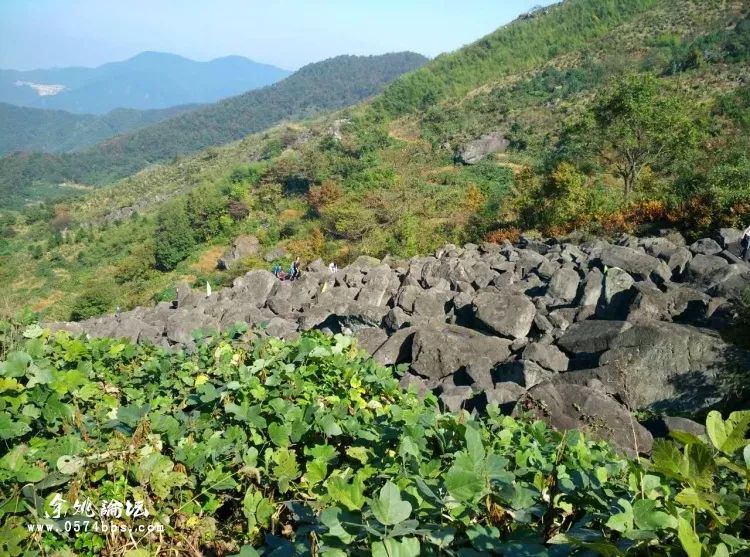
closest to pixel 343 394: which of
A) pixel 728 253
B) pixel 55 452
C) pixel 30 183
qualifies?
pixel 55 452

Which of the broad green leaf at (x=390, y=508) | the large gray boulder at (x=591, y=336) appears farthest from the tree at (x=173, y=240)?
the broad green leaf at (x=390, y=508)

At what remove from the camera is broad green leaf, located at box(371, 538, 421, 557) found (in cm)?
123

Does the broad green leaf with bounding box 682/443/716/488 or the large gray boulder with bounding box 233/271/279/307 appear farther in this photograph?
the large gray boulder with bounding box 233/271/279/307

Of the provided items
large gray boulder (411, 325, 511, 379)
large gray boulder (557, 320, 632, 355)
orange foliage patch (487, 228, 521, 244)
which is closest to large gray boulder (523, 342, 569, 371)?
large gray boulder (557, 320, 632, 355)

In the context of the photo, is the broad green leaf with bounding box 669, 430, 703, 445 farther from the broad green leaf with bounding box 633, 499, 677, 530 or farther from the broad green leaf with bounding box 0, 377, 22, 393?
the broad green leaf with bounding box 0, 377, 22, 393

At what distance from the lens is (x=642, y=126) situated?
733 inches

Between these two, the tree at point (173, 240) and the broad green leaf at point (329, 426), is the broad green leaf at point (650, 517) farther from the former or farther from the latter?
the tree at point (173, 240)

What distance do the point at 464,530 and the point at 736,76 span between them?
45.3 meters

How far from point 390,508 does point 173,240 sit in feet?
124

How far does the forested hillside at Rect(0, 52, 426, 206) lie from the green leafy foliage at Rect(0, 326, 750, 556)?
12133 centimetres

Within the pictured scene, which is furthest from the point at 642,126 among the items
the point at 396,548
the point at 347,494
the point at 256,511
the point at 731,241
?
the point at 396,548

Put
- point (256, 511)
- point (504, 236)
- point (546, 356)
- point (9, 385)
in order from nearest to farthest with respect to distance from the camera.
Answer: point (256, 511), point (9, 385), point (546, 356), point (504, 236)

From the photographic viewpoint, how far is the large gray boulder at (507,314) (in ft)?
27.8

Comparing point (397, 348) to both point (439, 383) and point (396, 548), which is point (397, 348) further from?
point (396, 548)
